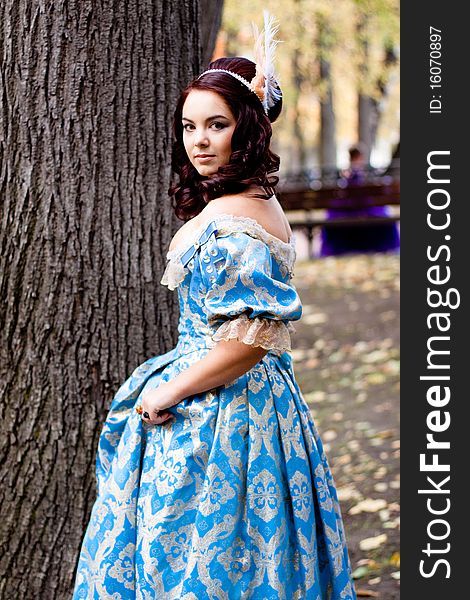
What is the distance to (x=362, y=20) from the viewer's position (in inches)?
660

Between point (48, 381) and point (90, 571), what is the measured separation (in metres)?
0.76

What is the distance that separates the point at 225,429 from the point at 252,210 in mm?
603

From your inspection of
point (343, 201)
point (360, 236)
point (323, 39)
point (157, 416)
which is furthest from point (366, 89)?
point (157, 416)

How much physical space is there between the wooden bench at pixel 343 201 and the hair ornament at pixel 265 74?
9541 mm

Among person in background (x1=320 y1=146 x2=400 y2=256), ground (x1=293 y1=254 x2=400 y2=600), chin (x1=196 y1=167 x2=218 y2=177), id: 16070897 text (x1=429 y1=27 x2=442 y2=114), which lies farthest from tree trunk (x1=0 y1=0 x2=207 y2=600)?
A: person in background (x1=320 y1=146 x2=400 y2=256)

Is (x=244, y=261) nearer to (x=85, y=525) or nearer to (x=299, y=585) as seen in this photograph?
(x=299, y=585)

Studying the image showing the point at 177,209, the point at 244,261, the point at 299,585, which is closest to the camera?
the point at 244,261

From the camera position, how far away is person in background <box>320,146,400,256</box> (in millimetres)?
12453

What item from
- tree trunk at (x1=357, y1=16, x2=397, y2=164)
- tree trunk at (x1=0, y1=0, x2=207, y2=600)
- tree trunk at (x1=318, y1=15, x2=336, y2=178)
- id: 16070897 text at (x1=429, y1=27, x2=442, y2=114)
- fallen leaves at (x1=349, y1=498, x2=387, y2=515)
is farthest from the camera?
tree trunk at (x1=357, y1=16, x2=397, y2=164)

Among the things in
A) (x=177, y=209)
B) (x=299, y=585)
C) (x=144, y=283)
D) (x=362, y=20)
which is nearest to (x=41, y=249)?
(x=144, y=283)

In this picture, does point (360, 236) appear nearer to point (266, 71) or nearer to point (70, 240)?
point (70, 240)

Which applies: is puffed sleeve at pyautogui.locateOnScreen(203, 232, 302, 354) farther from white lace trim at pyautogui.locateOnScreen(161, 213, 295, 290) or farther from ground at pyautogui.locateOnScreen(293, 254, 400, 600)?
ground at pyautogui.locateOnScreen(293, 254, 400, 600)

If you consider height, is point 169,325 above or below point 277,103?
below

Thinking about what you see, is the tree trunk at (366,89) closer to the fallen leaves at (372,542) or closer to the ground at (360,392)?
the ground at (360,392)
